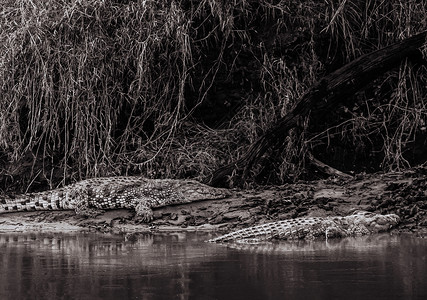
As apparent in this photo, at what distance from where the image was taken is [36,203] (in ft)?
28.6

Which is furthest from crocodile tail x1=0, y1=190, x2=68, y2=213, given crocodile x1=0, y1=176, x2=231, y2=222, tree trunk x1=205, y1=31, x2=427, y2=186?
tree trunk x1=205, y1=31, x2=427, y2=186

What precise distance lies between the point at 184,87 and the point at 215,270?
5.45 meters

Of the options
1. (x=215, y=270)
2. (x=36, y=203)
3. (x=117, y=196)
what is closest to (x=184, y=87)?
(x=117, y=196)

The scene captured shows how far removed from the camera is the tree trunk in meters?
8.71

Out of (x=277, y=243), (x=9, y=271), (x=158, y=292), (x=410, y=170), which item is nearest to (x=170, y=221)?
(x=277, y=243)

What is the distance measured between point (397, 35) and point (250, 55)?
6.06 feet

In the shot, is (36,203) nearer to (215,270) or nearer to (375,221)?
(375,221)

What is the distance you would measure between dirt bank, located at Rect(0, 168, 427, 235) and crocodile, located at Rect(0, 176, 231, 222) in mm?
104

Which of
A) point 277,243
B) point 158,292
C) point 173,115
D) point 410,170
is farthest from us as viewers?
point 173,115

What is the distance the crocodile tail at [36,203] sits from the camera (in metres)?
8.70

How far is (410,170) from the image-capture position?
792 cm

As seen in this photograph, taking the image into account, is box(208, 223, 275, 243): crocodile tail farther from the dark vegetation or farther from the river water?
the dark vegetation

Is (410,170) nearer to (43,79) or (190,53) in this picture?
(190,53)

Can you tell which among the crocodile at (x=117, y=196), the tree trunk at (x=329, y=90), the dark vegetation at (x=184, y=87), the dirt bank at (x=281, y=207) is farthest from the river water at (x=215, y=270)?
the dark vegetation at (x=184, y=87)
